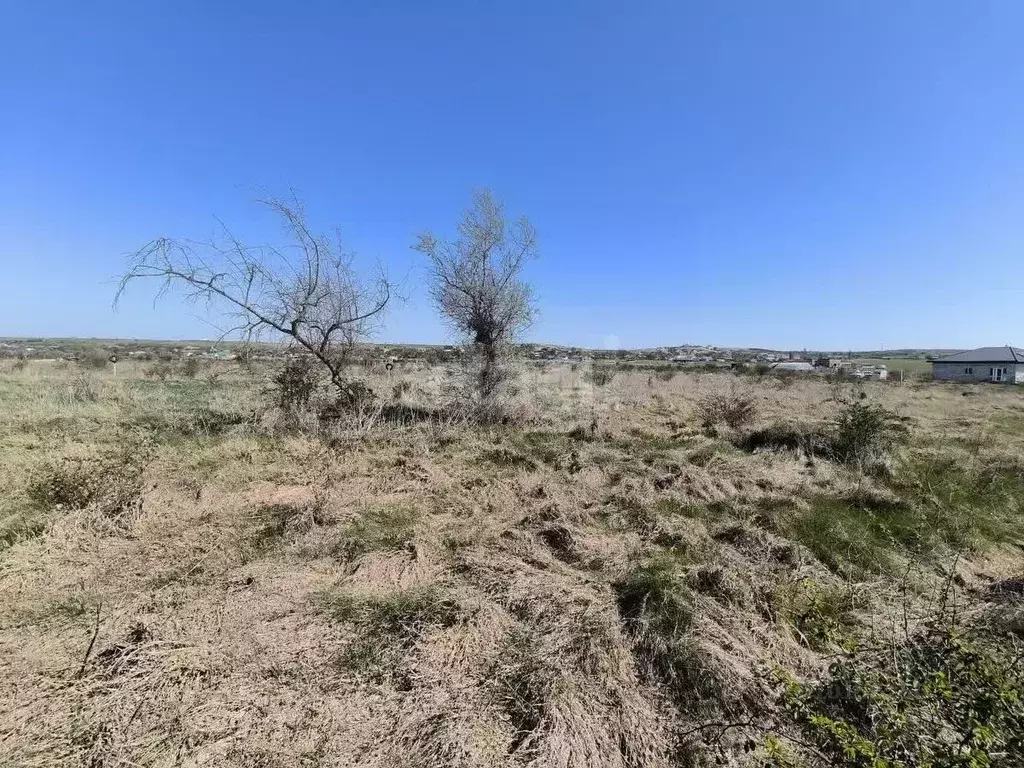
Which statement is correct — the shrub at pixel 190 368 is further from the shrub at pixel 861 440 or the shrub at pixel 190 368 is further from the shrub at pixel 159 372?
the shrub at pixel 861 440

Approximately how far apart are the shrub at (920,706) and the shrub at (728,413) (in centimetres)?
836

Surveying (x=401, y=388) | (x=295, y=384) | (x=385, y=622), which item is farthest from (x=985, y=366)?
(x=385, y=622)

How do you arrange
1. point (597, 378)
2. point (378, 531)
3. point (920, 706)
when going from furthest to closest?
point (597, 378), point (378, 531), point (920, 706)

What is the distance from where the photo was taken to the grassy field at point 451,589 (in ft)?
8.63

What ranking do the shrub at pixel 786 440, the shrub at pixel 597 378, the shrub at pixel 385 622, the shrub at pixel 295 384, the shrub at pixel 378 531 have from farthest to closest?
the shrub at pixel 597 378, the shrub at pixel 295 384, the shrub at pixel 786 440, the shrub at pixel 378 531, the shrub at pixel 385 622

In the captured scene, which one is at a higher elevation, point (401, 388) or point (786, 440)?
point (401, 388)

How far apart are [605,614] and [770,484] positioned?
15.8 feet

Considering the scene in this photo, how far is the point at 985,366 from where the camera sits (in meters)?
43.0

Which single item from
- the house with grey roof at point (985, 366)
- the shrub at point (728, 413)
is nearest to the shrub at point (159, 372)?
the shrub at point (728, 413)

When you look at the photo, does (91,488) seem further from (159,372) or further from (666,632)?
(159,372)

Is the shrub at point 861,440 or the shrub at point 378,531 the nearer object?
the shrub at point 378,531

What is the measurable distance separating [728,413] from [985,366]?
50841mm

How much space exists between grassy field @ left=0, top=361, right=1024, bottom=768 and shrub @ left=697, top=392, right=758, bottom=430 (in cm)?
273

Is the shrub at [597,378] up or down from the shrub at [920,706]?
up
